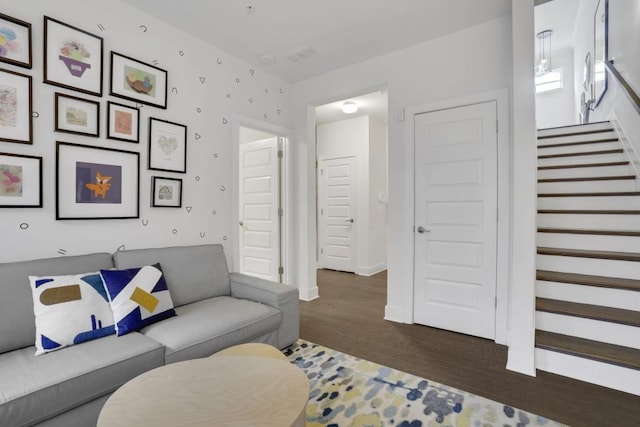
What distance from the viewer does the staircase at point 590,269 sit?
2.04 metres

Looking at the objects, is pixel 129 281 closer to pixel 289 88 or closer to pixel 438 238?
pixel 438 238

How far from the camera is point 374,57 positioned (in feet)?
10.7

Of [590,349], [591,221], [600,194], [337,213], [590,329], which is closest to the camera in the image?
[590,349]

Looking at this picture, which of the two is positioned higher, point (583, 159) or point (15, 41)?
point (15, 41)

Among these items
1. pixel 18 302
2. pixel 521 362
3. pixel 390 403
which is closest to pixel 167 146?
pixel 18 302

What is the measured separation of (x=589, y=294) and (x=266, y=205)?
3.34 metres

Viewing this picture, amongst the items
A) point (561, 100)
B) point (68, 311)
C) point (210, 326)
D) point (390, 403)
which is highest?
point (561, 100)

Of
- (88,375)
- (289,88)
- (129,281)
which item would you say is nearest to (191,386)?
(88,375)

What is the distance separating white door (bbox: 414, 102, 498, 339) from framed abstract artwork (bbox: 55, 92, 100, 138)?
2.71m

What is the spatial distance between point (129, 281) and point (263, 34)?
238 centimetres

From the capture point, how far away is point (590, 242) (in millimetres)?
2693

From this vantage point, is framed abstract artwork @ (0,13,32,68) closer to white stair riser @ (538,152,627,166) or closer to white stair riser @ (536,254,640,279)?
white stair riser @ (536,254,640,279)

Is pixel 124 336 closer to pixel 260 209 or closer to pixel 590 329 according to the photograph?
pixel 260 209

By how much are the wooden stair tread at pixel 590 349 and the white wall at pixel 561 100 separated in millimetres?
5777
